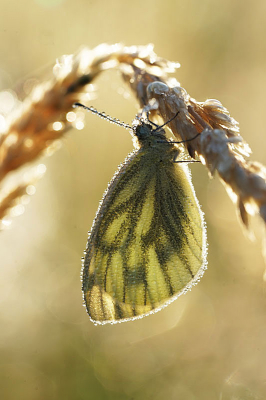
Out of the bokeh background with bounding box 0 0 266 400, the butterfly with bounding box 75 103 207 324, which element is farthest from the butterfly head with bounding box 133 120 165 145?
the bokeh background with bounding box 0 0 266 400

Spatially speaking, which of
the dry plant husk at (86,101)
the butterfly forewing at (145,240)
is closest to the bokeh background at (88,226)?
the butterfly forewing at (145,240)

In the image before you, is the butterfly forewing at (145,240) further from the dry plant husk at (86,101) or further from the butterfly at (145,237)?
the dry plant husk at (86,101)

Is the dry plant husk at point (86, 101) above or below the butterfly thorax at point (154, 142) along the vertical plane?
below

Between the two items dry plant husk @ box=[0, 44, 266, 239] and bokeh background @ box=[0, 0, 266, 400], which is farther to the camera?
bokeh background @ box=[0, 0, 266, 400]

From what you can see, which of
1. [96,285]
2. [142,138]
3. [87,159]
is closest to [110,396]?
[96,285]

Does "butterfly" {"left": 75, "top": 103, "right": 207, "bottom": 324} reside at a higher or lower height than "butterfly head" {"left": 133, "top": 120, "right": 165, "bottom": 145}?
lower

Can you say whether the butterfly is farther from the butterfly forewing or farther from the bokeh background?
the bokeh background
